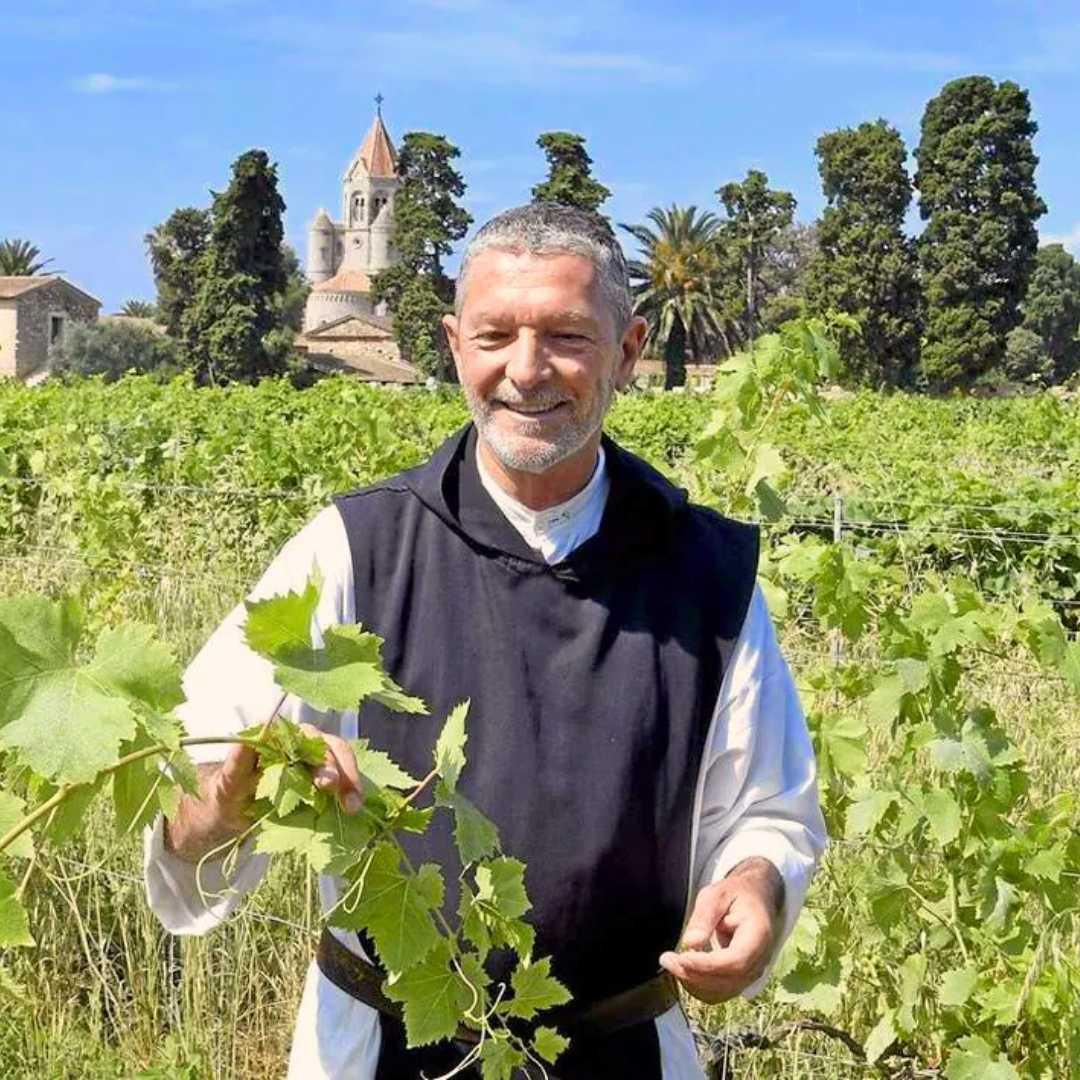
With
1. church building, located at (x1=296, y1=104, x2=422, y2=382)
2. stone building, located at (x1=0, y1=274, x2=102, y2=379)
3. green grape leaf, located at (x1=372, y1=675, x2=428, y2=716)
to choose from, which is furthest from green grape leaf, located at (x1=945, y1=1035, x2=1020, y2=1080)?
church building, located at (x1=296, y1=104, x2=422, y2=382)

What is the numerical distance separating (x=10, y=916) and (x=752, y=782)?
1.00m

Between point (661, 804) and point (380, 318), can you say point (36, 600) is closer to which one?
point (661, 804)

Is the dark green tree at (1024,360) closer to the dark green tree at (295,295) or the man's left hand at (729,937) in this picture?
the dark green tree at (295,295)

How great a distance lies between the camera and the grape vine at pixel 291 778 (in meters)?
1.17

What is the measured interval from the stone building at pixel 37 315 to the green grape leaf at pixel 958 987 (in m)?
54.8

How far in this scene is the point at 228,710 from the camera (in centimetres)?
190

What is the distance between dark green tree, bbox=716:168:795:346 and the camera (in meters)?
72.8

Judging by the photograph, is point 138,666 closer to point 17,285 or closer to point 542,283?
point 542,283

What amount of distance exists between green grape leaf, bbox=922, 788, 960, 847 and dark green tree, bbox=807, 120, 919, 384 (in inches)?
1974

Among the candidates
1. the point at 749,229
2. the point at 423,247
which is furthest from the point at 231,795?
the point at 749,229

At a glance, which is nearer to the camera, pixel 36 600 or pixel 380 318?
pixel 36 600

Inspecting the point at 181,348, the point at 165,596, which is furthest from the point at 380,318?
the point at 165,596

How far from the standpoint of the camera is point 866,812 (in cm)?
293

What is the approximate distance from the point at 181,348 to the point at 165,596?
52362mm
